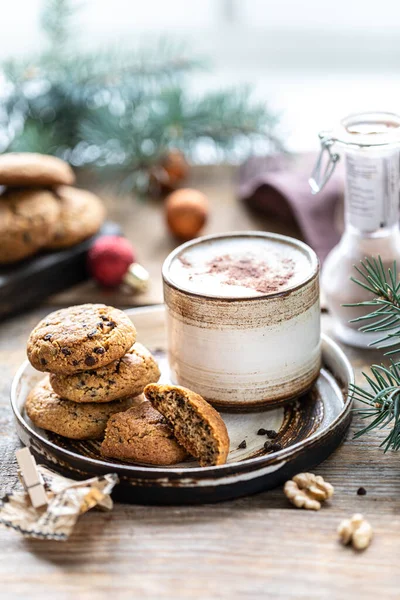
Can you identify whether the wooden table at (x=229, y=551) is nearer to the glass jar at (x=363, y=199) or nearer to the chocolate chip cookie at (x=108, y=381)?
the chocolate chip cookie at (x=108, y=381)

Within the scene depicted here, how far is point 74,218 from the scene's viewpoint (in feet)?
5.00

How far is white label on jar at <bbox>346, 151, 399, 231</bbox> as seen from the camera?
3.82 ft

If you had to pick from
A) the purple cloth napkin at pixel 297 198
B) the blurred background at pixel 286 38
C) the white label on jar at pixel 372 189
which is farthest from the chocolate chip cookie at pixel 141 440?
the blurred background at pixel 286 38

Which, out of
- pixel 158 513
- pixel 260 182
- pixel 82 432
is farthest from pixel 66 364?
pixel 260 182

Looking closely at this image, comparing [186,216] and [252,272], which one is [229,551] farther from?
[186,216]

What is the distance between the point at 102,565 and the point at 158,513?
0.31ft

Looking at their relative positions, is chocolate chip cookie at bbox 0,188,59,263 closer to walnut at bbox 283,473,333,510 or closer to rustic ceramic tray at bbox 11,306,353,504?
rustic ceramic tray at bbox 11,306,353,504

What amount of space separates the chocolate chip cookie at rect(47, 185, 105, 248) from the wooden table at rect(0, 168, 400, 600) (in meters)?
0.62

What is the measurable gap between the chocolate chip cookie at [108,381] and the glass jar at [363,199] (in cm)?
35

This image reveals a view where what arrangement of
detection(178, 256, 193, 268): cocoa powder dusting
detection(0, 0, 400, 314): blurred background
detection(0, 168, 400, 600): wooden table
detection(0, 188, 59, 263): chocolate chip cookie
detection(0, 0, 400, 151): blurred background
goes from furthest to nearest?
detection(0, 0, 400, 151): blurred background, detection(0, 0, 400, 314): blurred background, detection(0, 188, 59, 263): chocolate chip cookie, detection(178, 256, 193, 268): cocoa powder dusting, detection(0, 168, 400, 600): wooden table

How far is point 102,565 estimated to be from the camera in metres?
0.80

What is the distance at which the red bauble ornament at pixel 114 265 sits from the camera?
1.48 meters

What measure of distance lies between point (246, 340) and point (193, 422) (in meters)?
0.13

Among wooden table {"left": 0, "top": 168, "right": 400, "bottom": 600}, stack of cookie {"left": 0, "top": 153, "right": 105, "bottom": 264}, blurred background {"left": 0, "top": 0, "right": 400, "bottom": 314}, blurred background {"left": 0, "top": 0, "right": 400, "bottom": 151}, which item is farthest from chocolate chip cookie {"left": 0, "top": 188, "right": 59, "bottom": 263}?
Result: blurred background {"left": 0, "top": 0, "right": 400, "bottom": 151}
